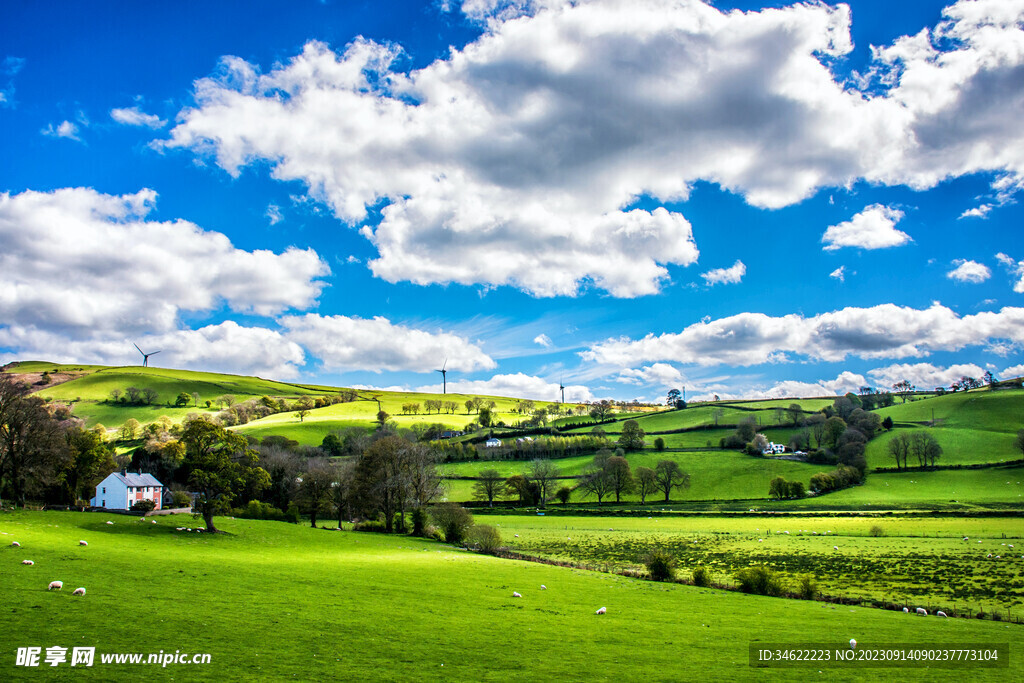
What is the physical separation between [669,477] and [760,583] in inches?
3191

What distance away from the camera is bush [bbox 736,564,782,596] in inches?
1309

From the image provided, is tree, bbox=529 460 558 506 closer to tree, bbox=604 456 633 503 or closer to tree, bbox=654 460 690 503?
tree, bbox=604 456 633 503

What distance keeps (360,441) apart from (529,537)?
84268 millimetres

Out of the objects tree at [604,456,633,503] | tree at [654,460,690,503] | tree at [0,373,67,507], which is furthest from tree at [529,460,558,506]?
tree at [0,373,67,507]

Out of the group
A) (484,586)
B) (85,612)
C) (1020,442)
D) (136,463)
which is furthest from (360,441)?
(1020,442)

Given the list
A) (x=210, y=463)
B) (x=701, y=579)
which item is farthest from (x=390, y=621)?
(x=210, y=463)

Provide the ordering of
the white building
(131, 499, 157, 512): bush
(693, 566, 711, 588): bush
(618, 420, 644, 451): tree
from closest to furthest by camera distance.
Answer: (693, 566, 711, 588): bush → (131, 499, 157, 512): bush → the white building → (618, 420, 644, 451): tree

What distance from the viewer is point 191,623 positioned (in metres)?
17.1

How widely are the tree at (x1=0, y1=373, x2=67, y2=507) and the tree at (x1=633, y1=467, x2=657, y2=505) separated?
3732 inches

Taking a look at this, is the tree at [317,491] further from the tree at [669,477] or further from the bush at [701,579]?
the tree at [669,477]

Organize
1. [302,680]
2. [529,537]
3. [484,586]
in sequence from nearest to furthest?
1. [302,680]
2. [484,586]
3. [529,537]

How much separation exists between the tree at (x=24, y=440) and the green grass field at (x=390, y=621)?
71.3 feet

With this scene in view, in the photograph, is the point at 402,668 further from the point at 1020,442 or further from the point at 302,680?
the point at 1020,442

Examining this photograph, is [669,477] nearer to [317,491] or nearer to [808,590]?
[317,491]
